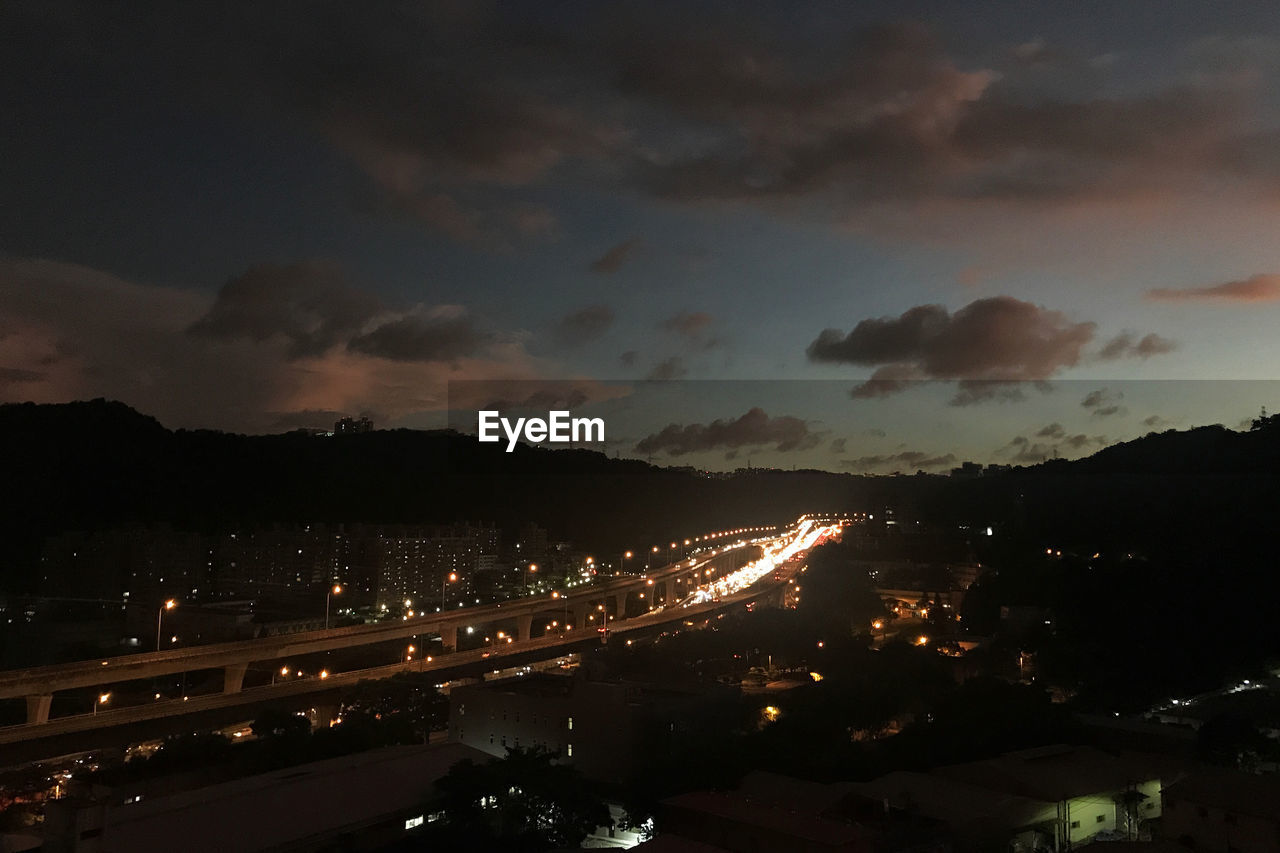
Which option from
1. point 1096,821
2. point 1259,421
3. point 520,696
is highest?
point 1259,421

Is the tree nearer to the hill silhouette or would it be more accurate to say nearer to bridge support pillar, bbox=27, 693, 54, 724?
bridge support pillar, bbox=27, 693, 54, 724

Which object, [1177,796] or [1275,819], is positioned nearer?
[1275,819]

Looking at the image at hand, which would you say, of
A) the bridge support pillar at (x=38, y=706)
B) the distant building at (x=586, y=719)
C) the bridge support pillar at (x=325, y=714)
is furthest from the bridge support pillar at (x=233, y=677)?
the distant building at (x=586, y=719)

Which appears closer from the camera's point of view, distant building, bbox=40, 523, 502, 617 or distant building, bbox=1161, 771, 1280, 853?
distant building, bbox=1161, 771, 1280, 853

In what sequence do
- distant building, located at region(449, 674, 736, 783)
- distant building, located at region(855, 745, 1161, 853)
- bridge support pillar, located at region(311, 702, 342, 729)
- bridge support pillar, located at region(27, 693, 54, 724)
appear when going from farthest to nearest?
bridge support pillar, located at region(311, 702, 342, 729) < bridge support pillar, located at region(27, 693, 54, 724) < distant building, located at region(449, 674, 736, 783) < distant building, located at region(855, 745, 1161, 853)

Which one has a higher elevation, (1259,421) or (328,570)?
(1259,421)

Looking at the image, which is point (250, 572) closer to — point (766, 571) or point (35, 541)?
point (35, 541)

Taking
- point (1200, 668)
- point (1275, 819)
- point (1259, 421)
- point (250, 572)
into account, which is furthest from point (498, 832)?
point (1259, 421)

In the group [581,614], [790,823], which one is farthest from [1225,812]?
[581,614]

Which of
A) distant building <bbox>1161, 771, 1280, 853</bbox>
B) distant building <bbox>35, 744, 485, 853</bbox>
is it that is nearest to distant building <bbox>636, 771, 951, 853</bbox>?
distant building <bbox>35, 744, 485, 853</bbox>
